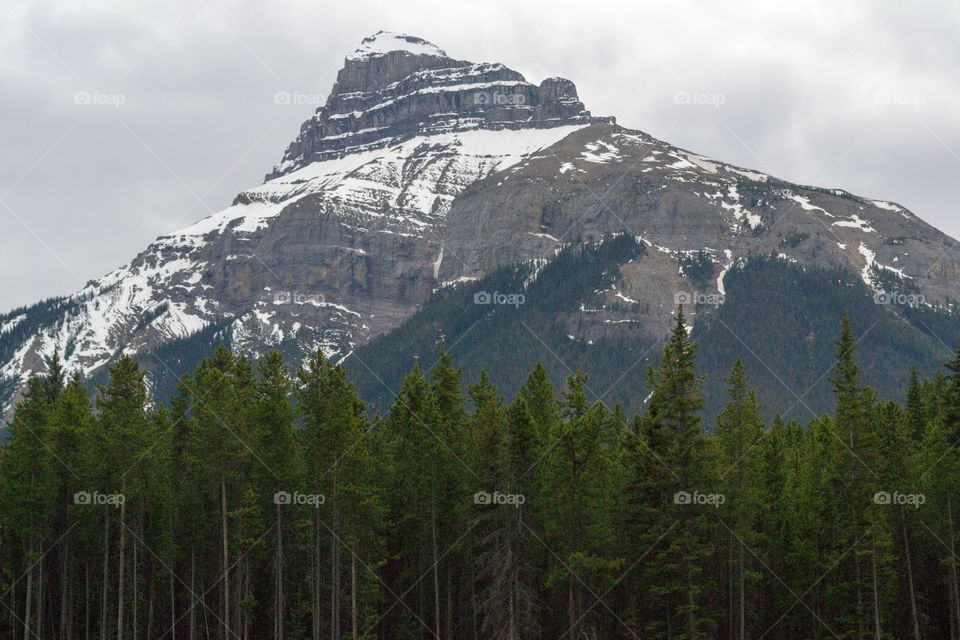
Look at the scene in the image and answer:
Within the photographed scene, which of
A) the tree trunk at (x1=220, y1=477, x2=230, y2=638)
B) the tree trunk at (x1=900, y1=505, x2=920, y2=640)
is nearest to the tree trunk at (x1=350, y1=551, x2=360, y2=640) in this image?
the tree trunk at (x1=220, y1=477, x2=230, y2=638)

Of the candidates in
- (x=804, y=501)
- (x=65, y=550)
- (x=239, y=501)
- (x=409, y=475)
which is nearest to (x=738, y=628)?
(x=804, y=501)

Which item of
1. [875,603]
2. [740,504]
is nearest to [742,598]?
[740,504]

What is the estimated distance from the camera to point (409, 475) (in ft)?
203

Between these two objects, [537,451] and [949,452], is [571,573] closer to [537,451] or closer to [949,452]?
[537,451]

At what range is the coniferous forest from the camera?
186 ft

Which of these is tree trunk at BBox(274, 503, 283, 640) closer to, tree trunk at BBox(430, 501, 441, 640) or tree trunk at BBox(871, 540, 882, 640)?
tree trunk at BBox(430, 501, 441, 640)

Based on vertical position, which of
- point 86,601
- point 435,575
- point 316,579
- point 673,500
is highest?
point 673,500

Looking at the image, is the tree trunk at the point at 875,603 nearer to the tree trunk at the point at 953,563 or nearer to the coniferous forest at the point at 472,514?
the coniferous forest at the point at 472,514

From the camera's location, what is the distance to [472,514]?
195ft

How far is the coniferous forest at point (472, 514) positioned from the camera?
56719 mm

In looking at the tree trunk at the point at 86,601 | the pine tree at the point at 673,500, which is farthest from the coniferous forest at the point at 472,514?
the tree trunk at the point at 86,601

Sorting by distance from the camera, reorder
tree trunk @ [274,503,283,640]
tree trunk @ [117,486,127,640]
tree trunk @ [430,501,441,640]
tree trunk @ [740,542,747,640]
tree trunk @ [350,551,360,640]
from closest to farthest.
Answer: tree trunk @ [740,542,747,640] → tree trunk @ [350,551,360,640] → tree trunk @ [274,503,283,640] → tree trunk @ [117,486,127,640] → tree trunk @ [430,501,441,640]

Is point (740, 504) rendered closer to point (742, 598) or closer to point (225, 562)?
point (742, 598)

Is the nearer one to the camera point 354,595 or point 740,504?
point 740,504
